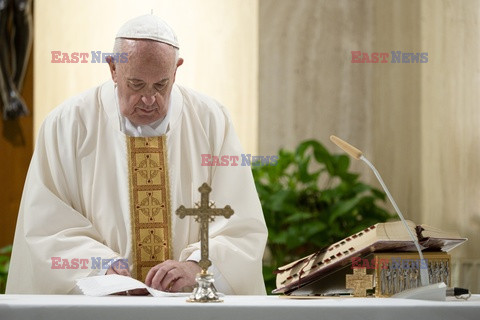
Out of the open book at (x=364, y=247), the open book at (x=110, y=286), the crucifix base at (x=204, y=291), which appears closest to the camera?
the crucifix base at (x=204, y=291)

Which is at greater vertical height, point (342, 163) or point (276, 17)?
point (276, 17)

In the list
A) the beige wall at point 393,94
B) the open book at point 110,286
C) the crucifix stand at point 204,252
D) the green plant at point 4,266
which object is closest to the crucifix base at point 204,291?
the crucifix stand at point 204,252

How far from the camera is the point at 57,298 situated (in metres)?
2.94

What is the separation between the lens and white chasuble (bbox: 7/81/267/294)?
3.71 meters

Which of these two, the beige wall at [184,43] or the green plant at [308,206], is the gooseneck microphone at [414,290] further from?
the beige wall at [184,43]

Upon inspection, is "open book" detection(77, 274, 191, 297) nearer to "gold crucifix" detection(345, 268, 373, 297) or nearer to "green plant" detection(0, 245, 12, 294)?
"gold crucifix" detection(345, 268, 373, 297)

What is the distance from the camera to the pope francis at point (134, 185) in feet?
12.2

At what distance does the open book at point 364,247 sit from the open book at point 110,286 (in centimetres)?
39

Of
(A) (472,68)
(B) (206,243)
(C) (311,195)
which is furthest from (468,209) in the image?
(B) (206,243)

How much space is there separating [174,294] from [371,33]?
4446 mm

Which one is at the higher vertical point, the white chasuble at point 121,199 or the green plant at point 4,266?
the white chasuble at point 121,199

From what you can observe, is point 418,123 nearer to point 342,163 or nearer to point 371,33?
point 342,163

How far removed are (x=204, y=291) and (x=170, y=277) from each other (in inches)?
24.5

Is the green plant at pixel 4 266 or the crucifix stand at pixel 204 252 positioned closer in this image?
the crucifix stand at pixel 204 252
